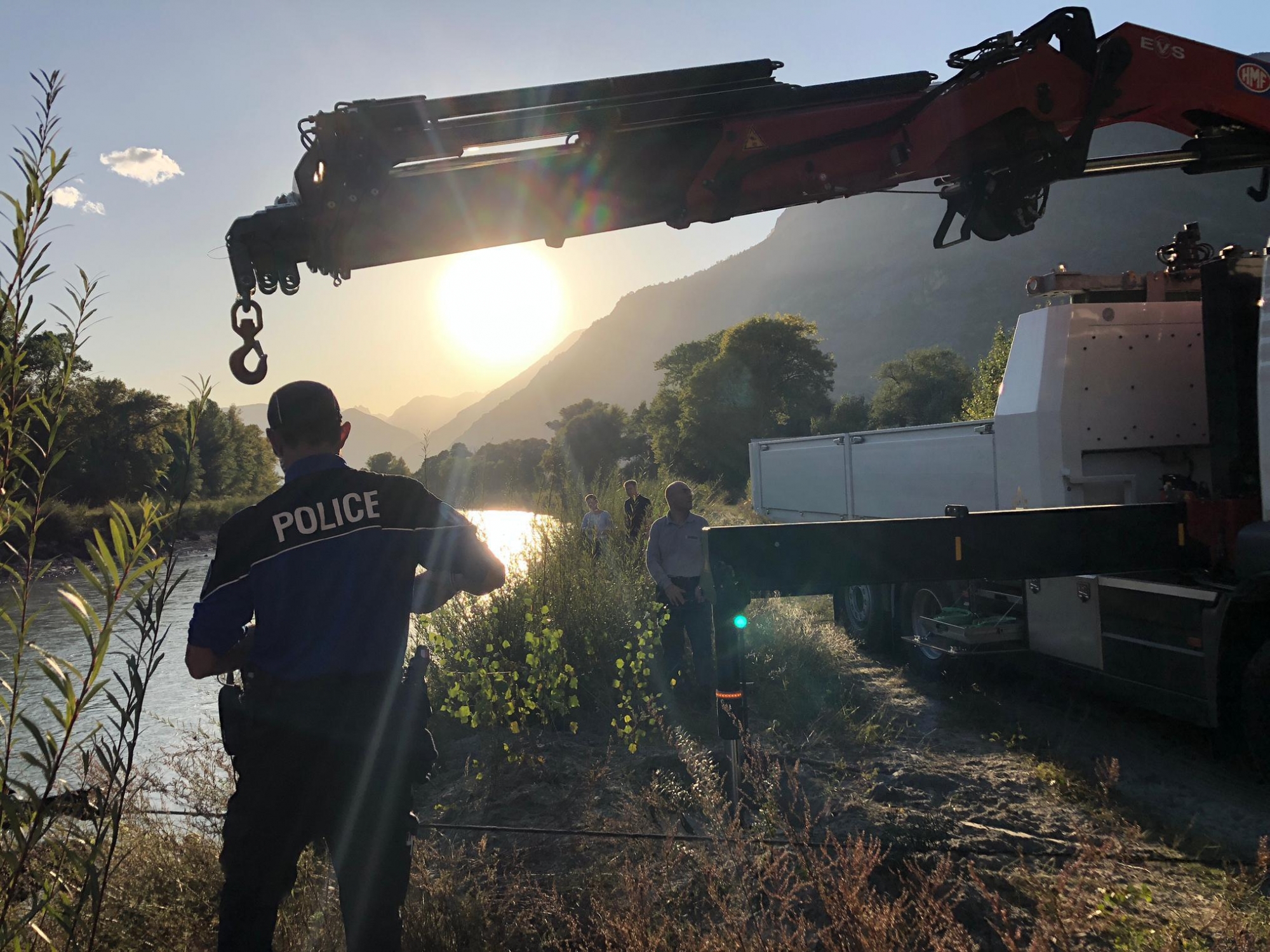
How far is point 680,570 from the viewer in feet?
25.4

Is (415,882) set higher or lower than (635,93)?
lower

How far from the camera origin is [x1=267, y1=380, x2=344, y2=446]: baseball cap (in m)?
2.61

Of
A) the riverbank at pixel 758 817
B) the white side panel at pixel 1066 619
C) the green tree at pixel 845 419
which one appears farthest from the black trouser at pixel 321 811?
the green tree at pixel 845 419

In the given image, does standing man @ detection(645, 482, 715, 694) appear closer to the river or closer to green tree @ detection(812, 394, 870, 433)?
the river

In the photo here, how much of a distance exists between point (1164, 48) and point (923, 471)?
15.7ft

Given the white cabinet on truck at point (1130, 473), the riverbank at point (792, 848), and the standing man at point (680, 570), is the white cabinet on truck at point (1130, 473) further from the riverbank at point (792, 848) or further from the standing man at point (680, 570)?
the standing man at point (680, 570)

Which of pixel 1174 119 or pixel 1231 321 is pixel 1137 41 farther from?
pixel 1231 321

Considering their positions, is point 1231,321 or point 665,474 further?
point 665,474

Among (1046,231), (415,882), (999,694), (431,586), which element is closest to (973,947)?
(431,586)

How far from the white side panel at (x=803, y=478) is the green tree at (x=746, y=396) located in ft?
128

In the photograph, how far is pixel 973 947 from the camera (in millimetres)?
2504

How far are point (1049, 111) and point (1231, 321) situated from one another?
6.80 feet

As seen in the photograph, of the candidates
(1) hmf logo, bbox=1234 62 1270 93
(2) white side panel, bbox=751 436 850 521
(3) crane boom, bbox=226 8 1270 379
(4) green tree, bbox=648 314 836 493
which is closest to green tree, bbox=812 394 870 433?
Result: (4) green tree, bbox=648 314 836 493

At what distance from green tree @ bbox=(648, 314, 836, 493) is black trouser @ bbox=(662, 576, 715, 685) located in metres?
46.1
